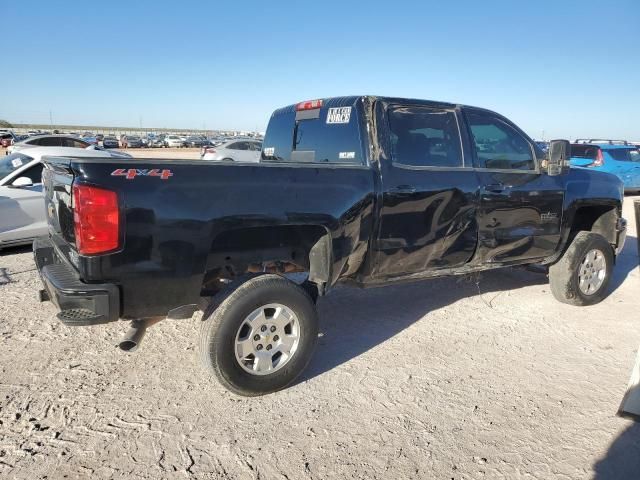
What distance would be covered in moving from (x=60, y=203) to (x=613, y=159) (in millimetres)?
16862

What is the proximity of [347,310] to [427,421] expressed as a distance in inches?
77.5

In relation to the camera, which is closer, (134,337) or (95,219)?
(95,219)

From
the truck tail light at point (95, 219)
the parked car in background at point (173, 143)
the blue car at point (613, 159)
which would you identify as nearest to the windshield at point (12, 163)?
the truck tail light at point (95, 219)

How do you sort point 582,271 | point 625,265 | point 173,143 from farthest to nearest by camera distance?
1. point 173,143
2. point 625,265
3. point 582,271

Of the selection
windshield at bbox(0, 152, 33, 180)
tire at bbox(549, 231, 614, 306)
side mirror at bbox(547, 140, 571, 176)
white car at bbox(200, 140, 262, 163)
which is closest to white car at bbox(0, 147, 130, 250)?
windshield at bbox(0, 152, 33, 180)

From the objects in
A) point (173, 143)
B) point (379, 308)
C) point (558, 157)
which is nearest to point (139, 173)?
point (379, 308)

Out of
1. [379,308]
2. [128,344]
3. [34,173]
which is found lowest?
[379,308]

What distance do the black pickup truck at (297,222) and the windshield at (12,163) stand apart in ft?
13.4

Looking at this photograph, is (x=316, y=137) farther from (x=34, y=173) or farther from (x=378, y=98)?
(x=34, y=173)

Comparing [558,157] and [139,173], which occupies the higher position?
[558,157]

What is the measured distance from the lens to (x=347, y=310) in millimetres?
4891

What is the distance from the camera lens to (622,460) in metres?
Answer: 2.68

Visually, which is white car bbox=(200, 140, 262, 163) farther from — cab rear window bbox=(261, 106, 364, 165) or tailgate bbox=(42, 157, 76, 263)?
tailgate bbox=(42, 157, 76, 263)

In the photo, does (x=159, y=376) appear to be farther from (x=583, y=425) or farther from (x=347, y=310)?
(x=583, y=425)
